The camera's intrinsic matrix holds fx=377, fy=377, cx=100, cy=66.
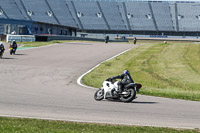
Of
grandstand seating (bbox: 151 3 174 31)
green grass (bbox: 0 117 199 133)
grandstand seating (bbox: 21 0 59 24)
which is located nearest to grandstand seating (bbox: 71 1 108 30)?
grandstand seating (bbox: 21 0 59 24)

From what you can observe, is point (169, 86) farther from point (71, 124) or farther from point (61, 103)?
point (71, 124)

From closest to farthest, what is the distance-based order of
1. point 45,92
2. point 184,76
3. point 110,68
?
point 45,92 < point 184,76 < point 110,68

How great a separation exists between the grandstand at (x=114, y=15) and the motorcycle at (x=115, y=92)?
8515 centimetres

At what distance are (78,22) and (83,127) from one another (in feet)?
311

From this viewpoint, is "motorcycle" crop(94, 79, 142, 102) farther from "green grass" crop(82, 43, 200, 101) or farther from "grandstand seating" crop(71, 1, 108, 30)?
"grandstand seating" crop(71, 1, 108, 30)

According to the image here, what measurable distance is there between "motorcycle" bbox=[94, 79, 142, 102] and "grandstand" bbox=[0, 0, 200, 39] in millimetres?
85152

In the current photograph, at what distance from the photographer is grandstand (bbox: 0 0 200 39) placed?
98188 millimetres

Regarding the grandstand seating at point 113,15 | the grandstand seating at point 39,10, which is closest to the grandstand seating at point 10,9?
Result: the grandstand seating at point 39,10

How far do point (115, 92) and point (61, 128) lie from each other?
4.95 m

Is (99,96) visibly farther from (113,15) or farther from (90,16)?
(90,16)

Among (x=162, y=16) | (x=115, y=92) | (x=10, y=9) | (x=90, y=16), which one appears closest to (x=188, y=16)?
(x=162, y=16)

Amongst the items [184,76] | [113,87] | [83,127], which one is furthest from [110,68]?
[83,127]

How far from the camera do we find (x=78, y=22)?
10244 cm

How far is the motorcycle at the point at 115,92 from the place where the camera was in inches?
508
